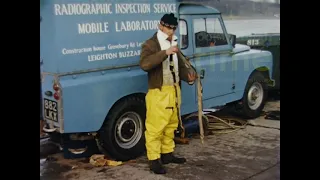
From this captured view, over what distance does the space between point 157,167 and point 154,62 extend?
0.78 metres

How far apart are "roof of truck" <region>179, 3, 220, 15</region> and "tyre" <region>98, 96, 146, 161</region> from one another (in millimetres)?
751

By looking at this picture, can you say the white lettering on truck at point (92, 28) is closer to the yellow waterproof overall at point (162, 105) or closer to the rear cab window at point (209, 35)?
the yellow waterproof overall at point (162, 105)

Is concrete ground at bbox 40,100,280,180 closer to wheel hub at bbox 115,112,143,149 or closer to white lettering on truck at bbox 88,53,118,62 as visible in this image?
wheel hub at bbox 115,112,143,149

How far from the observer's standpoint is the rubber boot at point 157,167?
3.16m

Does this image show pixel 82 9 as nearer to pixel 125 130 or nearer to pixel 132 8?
pixel 132 8

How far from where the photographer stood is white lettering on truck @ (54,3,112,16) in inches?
108

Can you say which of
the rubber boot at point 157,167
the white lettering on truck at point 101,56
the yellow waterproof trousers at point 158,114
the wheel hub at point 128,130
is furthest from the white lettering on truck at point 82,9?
the rubber boot at point 157,167

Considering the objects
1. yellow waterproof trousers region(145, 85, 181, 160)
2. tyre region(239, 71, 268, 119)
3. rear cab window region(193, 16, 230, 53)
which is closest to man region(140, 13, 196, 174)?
yellow waterproof trousers region(145, 85, 181, 160)

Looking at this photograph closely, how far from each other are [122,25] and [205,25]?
74cm

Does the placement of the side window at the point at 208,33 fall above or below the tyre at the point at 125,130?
above

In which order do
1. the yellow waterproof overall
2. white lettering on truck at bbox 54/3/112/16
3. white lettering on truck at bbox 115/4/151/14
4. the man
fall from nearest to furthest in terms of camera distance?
white lettering on truck at bbox 54/3/112/16 → white lettering on truck at bbox 115/4/151/14 → the man → the yellow waterproof overall
